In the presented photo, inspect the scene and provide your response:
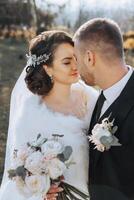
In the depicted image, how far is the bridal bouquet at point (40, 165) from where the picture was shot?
13.6ft

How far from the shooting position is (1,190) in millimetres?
4965

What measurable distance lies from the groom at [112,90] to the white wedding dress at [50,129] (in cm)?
61

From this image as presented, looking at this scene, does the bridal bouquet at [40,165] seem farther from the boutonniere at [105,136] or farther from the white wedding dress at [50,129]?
the boutonniere at [105,136]

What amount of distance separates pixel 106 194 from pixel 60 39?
127 centimetres

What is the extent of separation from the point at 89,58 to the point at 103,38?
150 millimetres

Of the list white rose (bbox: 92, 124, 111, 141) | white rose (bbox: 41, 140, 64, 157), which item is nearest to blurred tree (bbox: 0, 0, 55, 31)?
white rose (bbox: 41, 140, 64, 157)

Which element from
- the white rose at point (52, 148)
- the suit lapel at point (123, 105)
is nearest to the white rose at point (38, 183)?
the white rose at point (52, 148)

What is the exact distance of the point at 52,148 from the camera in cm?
417

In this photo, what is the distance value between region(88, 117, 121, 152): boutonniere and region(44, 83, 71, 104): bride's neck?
940mm

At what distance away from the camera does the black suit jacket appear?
3738mm

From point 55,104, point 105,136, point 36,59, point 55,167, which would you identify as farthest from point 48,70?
point 105,136

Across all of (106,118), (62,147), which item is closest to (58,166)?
(62,147)

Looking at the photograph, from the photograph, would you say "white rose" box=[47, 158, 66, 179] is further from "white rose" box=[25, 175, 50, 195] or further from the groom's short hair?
the groom's short hair

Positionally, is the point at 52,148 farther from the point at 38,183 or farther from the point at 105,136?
the point at 105,136
